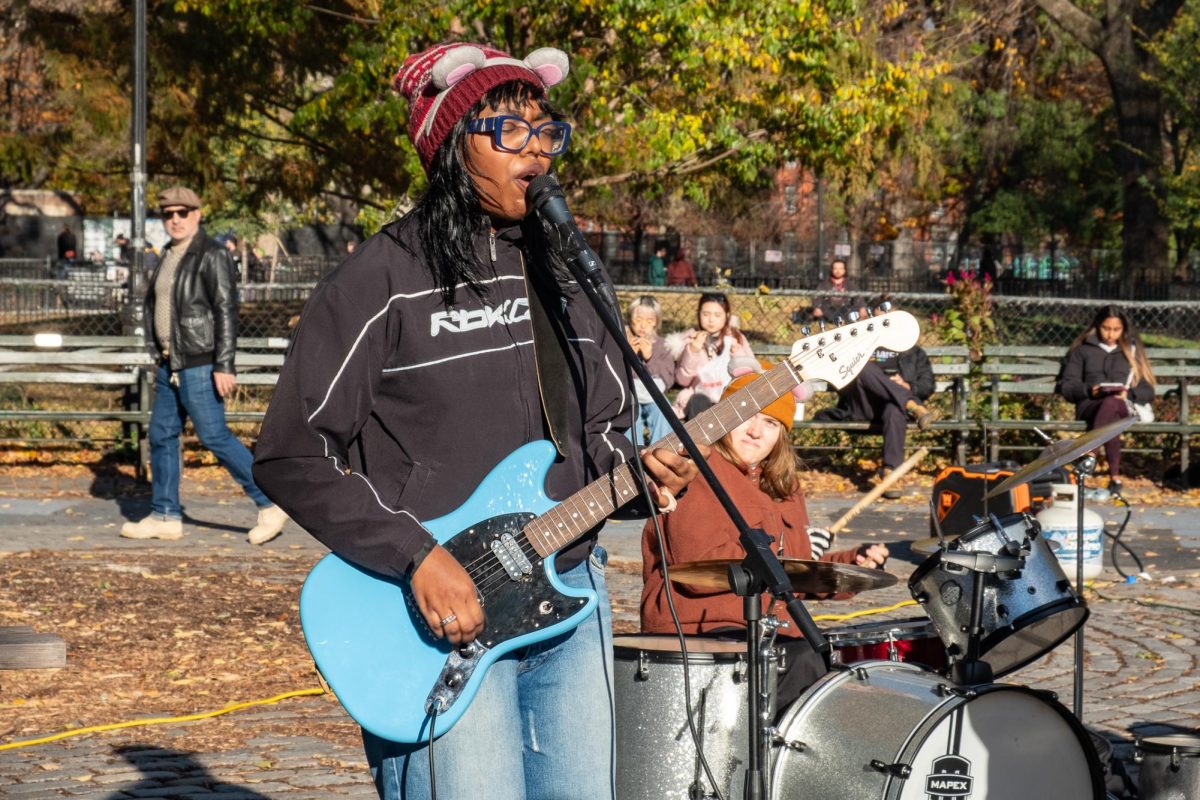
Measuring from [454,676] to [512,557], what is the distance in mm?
249

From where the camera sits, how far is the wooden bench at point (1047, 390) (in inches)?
523

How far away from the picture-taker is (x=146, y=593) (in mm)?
8516

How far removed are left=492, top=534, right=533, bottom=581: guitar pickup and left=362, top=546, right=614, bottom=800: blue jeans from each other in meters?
0.14

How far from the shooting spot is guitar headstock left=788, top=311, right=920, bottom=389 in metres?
3.59

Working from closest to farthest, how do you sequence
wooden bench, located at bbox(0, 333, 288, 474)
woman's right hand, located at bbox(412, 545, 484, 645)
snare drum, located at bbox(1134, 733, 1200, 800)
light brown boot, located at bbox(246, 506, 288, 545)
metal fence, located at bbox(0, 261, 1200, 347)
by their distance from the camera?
woman's right hand, located at bbox(412, 545, 484, 645)
snare drum, located at bbox(1134, 733, 1200, 800)
light brown boot, located at bbox(246, 506, 288, 545)
wooden bench, located at bbox(0, 333, 288, 474)
metal fence, located at bbox(0, 261, 1200, 347)

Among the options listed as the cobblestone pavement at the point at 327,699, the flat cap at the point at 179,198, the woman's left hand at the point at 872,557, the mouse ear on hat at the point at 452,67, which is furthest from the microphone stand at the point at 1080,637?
the flat cap at the point at 179,198

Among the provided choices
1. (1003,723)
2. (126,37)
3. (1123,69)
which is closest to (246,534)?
(1003,723)

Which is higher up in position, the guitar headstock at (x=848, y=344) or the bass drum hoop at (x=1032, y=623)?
the guitar headstock at (x=848, y=344)

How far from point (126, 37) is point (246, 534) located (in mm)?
10093

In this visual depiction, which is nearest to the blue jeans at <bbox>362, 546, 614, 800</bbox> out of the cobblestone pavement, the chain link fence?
the cobblestone pavement

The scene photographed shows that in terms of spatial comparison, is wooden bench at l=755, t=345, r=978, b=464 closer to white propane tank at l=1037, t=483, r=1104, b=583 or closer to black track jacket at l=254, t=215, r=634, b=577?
white propane tank at l=1037, t=483, r=1104, b=583

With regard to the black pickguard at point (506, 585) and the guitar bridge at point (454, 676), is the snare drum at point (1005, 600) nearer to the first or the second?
the black pickguard at point (506, 585)

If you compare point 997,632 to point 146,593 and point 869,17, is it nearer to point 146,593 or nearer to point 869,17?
point 146,593

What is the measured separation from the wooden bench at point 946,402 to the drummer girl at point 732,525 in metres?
7.76
